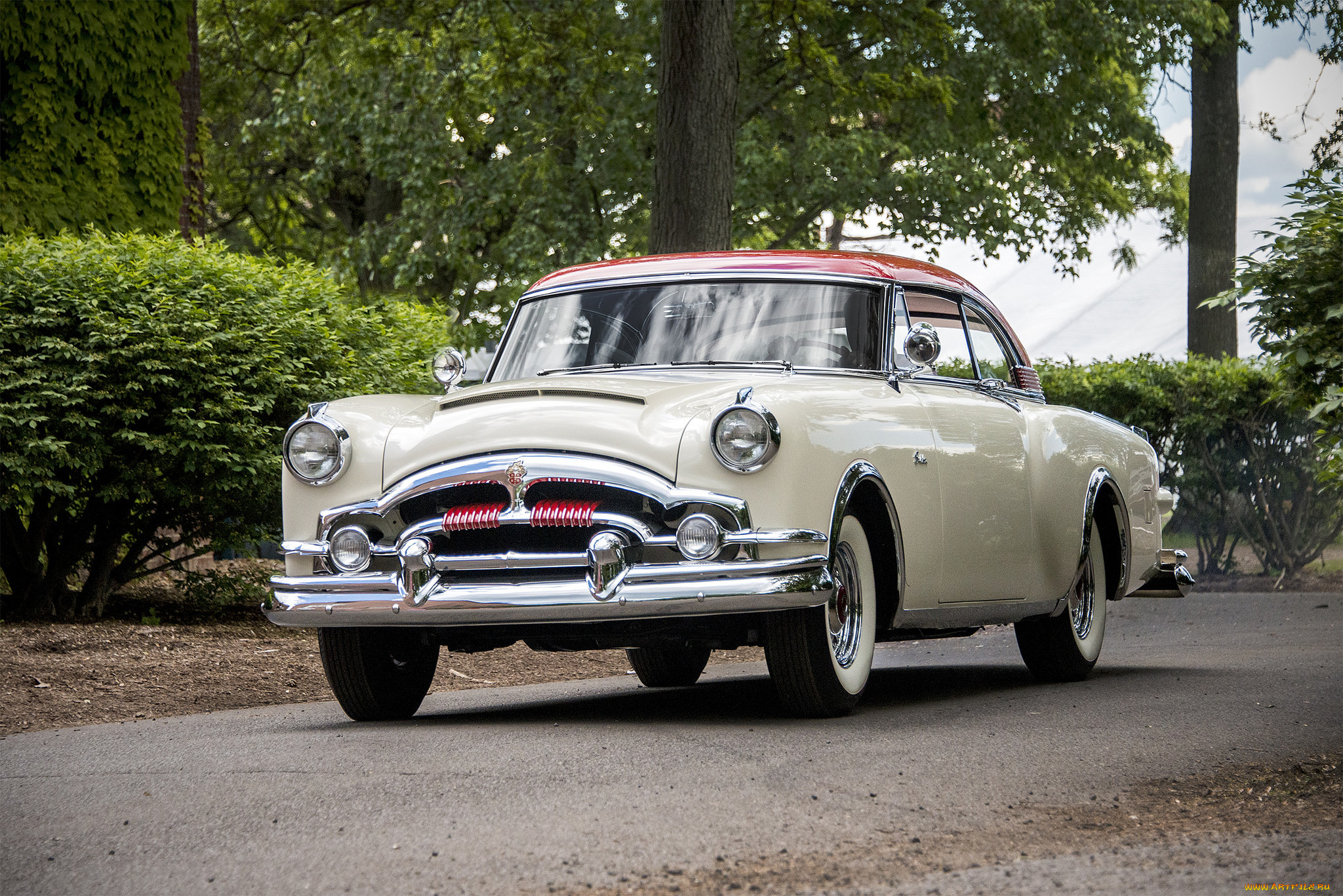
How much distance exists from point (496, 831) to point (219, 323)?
264 inches

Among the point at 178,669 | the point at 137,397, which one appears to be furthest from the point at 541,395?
the point at 137,397

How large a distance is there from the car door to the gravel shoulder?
119 inches

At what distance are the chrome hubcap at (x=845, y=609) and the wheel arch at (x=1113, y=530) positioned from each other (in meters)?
2.40

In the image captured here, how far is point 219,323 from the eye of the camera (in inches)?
400

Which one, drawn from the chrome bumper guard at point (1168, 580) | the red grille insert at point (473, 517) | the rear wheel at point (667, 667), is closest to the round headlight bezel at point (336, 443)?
the red grille insert at point (473, 517)

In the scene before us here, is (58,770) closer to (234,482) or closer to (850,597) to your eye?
(850,597)

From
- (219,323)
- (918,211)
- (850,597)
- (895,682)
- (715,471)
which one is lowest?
(895,682)

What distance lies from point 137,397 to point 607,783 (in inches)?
237

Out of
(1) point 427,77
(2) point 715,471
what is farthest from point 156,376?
(1) point 427,77

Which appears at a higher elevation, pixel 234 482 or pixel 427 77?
pixel 427 77

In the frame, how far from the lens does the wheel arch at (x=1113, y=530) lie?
27.3 ft

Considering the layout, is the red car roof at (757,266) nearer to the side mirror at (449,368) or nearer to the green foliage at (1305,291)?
the side mirror at (449,368)

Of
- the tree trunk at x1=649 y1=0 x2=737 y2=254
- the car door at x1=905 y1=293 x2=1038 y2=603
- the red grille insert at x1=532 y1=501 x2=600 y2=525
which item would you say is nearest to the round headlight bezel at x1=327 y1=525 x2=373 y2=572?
the red grille insert at x1=532 y1=501 x2=600 y2=525

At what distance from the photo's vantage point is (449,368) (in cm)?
747
